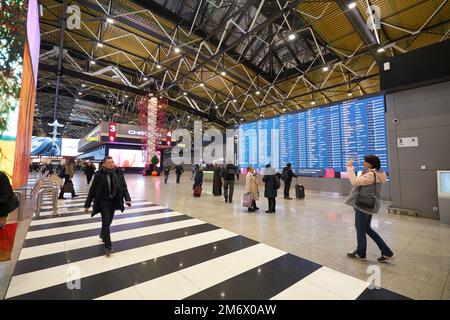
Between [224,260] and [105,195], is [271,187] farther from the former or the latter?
[105,195]

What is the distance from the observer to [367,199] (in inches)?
118

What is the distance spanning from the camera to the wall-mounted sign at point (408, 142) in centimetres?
612

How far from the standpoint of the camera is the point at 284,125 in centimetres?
1234

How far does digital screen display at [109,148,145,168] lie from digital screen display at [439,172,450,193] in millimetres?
27424

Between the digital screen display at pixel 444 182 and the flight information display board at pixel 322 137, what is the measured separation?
254 cm

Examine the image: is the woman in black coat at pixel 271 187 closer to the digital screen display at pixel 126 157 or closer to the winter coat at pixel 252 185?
the winter coat at pixel 252 185

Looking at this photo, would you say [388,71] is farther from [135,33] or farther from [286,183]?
[135,33]

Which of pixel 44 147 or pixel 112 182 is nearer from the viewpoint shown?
pixel 112 182

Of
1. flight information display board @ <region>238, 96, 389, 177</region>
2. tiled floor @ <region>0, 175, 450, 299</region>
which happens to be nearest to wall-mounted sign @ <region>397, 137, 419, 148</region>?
flight information display board @ <region>238, 96, 389, 177</region>

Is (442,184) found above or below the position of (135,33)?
below

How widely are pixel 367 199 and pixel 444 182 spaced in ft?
13.7

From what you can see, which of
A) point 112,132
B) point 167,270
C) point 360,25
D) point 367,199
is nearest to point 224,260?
point 167,270
